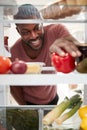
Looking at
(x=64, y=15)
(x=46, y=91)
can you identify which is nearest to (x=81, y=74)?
(x=64, y=15)

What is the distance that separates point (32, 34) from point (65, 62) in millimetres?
516

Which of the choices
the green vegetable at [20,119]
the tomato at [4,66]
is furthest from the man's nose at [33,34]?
the tomato at [4,66]

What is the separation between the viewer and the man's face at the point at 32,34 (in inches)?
53.4

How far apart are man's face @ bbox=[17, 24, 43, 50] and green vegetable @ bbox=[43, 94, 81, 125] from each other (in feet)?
1.08

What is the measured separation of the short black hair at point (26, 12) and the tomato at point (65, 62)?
0.45 meters

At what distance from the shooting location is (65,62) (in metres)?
0.91

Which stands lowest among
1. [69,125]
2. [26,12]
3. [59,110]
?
[69,125]

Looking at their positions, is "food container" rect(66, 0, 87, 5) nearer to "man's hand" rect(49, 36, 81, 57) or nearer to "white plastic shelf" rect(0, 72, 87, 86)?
"man's hand" rect(49, 36, 81, 57)

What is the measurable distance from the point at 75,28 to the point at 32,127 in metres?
0.54

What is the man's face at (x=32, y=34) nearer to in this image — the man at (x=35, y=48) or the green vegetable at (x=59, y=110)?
the man at (x=35, y=48)

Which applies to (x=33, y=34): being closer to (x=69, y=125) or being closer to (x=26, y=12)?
(x=26, y=12)

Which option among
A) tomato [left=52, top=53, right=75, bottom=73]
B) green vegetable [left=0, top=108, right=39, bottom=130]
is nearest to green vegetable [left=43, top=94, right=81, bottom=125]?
green vegetable [left=0, top=108, right=39, bottom=130]

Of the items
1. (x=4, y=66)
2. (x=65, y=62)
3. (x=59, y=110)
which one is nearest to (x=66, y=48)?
(x=65, y=62)

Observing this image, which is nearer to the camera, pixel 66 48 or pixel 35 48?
pixel 66 48
